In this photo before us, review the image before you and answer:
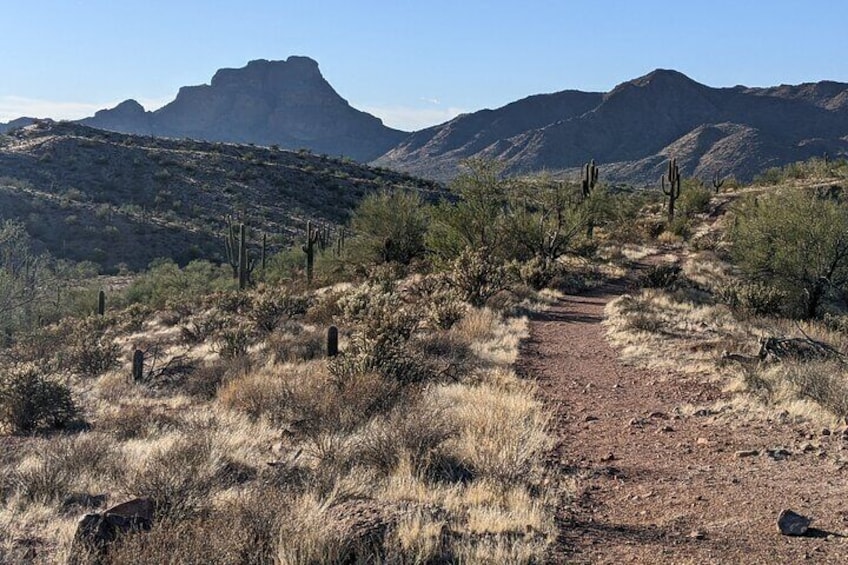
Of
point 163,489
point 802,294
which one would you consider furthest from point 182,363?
point 802,294

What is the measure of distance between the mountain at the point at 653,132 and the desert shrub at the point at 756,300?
7587 cm

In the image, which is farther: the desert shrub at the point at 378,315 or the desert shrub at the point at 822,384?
the desert shrub at the point at 378,315

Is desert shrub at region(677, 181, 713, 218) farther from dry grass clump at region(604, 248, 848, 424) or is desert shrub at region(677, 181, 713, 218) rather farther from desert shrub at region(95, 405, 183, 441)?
desert shrub at region(95, 405, 183, 441)

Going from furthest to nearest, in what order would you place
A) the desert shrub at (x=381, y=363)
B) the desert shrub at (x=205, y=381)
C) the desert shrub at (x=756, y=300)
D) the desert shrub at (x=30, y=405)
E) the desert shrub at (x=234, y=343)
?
the desert shrub at (x=756, y=300), the desert shrub at (x=234, y=343), the desert shrub at (x=205, y=381), the desert shrub at (x=30, y=405), the desert shrub at (x=381, y=363)

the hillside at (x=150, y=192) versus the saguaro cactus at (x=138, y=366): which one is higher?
the hillside at (x=150, y=192)

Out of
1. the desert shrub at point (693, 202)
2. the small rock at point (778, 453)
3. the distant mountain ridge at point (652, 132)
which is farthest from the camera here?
the distant mountain ridge at point (652, 132)

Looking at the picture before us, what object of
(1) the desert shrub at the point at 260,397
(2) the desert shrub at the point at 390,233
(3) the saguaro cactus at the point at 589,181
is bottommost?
(1) the desert shrub at the point at 260,397

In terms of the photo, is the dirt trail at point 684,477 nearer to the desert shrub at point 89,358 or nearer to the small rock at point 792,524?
the small rock at point 792,524

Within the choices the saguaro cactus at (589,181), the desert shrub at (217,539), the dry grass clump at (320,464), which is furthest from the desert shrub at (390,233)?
the desert shrub at (217,539)

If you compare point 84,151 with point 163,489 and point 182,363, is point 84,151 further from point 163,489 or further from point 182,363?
point 163,489

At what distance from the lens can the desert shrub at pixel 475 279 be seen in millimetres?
17297

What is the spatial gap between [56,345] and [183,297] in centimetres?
802

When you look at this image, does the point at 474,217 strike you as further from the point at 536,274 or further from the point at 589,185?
the point at 589,185

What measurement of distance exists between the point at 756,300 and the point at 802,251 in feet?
11.8
